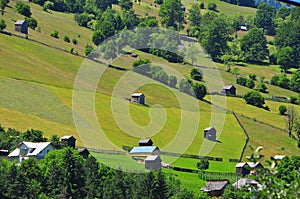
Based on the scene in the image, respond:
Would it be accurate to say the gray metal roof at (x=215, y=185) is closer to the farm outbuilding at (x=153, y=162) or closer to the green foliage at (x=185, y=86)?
the farm outbuilding at (x=153, y=162)

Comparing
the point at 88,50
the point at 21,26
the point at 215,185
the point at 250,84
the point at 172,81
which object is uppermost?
the point at 21,26

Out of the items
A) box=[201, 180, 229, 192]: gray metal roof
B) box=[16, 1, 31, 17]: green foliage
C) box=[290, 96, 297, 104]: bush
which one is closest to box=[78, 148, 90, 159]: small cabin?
box=[201, 180, 229, 192]: gray metal roof

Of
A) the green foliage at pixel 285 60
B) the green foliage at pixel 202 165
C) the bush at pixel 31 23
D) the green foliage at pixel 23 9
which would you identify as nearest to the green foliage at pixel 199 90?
the bush at pixel 31 23

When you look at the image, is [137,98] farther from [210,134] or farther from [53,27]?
[53,27]

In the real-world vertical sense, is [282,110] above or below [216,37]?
above

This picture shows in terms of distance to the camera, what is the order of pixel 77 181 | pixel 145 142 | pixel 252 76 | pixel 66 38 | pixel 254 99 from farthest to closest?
1. pixel 252 76
2. pixel 66 38
3. pixel 254 99
4. pixel 145 142
5. pixel 77 181

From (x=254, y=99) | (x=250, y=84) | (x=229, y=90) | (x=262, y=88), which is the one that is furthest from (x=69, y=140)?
(x=250, y=84)
